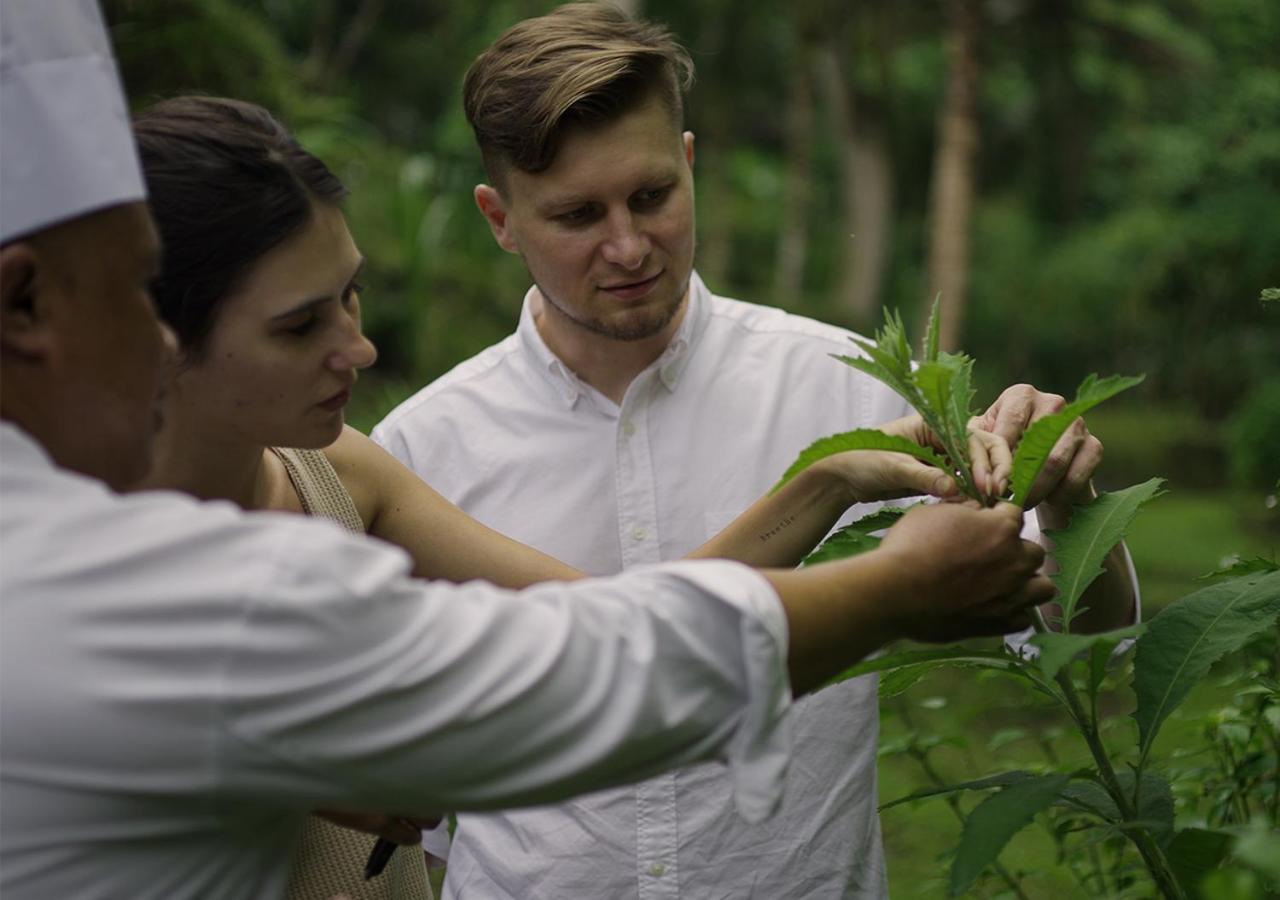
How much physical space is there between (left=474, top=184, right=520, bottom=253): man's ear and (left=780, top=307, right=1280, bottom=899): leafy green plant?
118cm

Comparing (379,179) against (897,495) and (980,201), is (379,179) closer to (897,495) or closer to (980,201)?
(897,495)

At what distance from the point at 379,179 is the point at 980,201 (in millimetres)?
23760

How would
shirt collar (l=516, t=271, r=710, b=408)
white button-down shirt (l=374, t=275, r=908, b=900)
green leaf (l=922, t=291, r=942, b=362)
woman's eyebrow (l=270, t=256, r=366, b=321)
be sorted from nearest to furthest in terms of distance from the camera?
green leaf (l=922, t=291, r=942, b=362) < woman's eyebrow (l=270, t=256, r=366, b=321) < white button-down shirt (l=374, t=275, r=908, b=900) < shirt collar (l=516, t=271, r=710, b=408)

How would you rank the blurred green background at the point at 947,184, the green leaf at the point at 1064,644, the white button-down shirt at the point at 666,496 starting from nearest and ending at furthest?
1. the green leaf at the point at 1064,644
2. the white button-down shirt at the point at 666,496
3. the blurred green background at the point at 947,184

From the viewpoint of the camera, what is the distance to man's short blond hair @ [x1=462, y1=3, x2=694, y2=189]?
3062 millimetres

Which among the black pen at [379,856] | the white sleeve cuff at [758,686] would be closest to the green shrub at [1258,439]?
the black pen at [379,856]

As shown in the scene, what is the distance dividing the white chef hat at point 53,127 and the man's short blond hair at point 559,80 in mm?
1399

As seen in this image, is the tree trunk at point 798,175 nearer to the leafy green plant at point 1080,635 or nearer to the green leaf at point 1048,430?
the leafy green plant at point 1080,635

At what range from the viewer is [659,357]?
3230mm

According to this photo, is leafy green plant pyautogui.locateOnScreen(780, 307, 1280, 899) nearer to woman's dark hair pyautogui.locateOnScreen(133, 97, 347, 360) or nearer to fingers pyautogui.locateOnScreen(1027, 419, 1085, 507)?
fingers pyautogui.locateOnScreen(1027, 419, 1085, 507)

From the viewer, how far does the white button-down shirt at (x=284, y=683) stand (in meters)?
1.56

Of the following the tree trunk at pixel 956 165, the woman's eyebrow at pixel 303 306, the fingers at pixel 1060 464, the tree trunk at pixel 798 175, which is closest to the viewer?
the woman's eyebrow at pixel 303 306

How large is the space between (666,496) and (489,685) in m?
1.55

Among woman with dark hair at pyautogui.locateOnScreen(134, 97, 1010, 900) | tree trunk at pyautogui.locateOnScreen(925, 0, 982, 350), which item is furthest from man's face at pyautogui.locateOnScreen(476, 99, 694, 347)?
tree trunk at pyautogui.locateOnScreen(925, 0, 982, 350)
